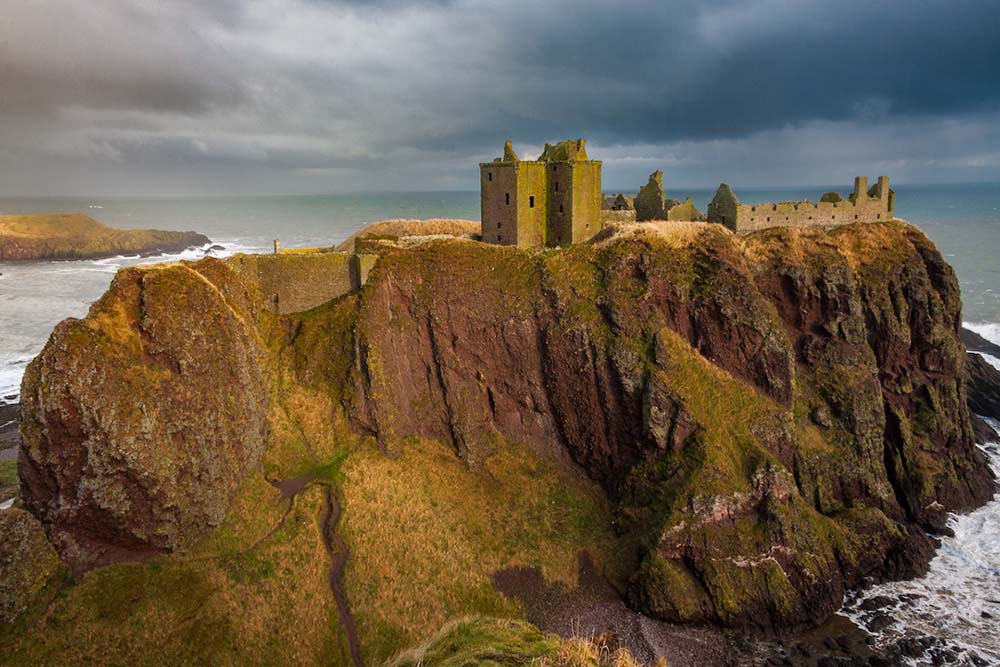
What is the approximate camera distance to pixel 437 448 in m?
35.9

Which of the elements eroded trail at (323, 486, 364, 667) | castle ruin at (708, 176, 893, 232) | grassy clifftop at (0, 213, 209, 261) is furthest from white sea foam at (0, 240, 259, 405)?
castle ruin at (708, 176, 893, 232)

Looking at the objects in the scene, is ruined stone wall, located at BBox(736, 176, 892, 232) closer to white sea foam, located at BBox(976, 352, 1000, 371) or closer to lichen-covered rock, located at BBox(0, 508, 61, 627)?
white sea foam, located at BBox(976, 352, 1000, 371)

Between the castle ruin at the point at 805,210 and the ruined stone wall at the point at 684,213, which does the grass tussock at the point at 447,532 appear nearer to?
the ruined stone wall at the point at 684,213

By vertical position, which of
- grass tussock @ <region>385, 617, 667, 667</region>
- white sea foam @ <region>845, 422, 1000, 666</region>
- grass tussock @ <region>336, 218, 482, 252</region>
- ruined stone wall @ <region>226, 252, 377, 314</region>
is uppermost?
grass tussock @ <region>336, 218, 482, 252</region>

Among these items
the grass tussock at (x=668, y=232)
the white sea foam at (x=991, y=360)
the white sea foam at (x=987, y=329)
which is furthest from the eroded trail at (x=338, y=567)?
the white sea foam at (x=987, y=329)

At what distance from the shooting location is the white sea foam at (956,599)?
2895 cm

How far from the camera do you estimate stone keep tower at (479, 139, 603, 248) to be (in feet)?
142

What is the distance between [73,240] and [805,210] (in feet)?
468

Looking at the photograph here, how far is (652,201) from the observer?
4972 centimetres

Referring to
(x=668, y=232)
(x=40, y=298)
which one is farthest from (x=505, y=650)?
(x=40, y=298)

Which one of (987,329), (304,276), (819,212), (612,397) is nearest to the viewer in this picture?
(612,397)

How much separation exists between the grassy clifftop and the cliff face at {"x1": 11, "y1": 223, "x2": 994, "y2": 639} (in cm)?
11712

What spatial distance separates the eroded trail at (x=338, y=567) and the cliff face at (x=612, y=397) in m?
0.79

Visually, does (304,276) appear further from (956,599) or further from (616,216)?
(956,599)
